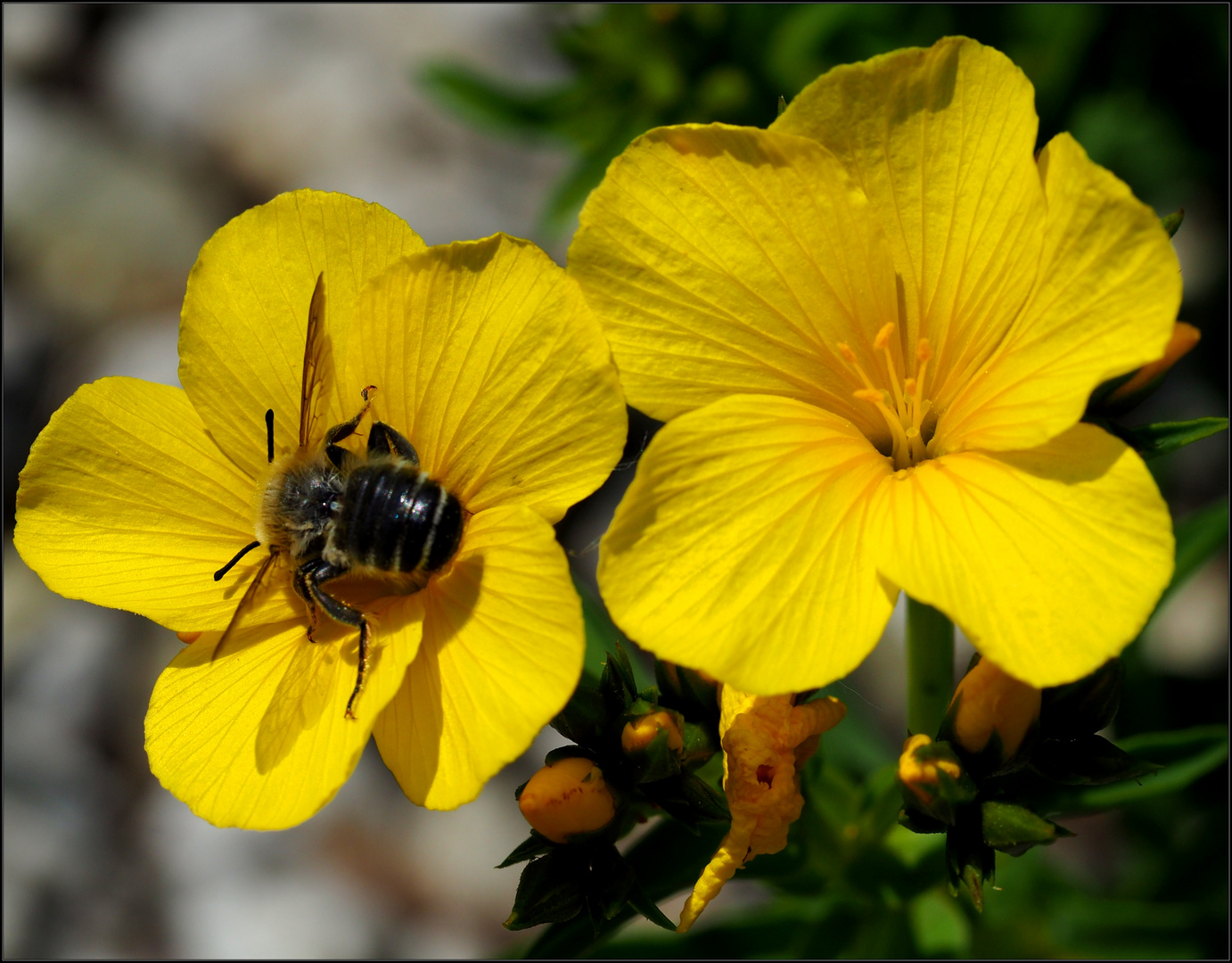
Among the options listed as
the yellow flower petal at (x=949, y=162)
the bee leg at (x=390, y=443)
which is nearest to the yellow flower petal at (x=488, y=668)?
the bee leg at (x=390, y=443)

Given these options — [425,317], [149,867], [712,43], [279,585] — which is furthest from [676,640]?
[149,867]

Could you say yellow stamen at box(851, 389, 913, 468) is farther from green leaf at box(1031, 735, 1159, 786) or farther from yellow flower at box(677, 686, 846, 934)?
green leaf at box(1031, 735, 1159, 786)

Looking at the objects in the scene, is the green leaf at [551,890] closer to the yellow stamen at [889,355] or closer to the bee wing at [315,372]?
the bee wing at [315,372]

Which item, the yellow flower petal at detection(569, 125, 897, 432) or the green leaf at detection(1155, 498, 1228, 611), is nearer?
the yellow flower petal at detection(569, 125, 897, 432)

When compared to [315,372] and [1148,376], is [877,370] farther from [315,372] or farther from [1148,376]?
[315,372]

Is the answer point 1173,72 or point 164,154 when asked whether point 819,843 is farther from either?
point 164,154

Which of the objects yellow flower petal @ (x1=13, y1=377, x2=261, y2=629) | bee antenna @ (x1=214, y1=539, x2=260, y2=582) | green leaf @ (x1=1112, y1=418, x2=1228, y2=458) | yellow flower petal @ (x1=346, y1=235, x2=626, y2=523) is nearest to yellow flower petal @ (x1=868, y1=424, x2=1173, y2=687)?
green leaf @ (x1=1112, y1=418, x2=1228, y2=458)

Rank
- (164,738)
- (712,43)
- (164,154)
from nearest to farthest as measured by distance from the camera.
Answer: (164,738) → (712,43) → (164,154)
